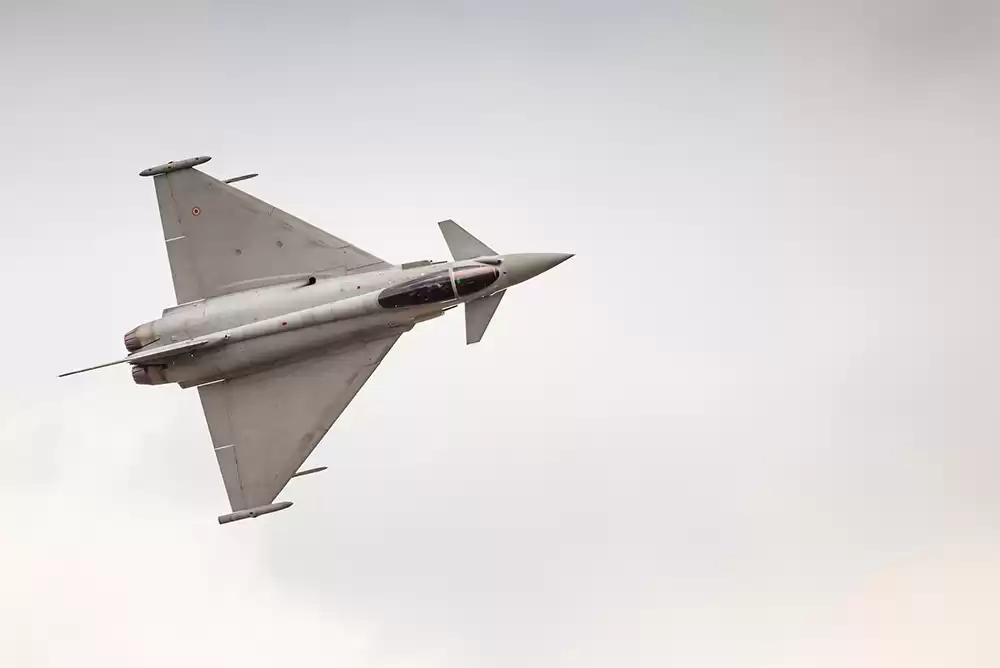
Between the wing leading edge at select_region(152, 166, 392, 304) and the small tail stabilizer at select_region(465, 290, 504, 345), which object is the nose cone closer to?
the small tail stabilizer at select_region(465, 290, 504, 345)

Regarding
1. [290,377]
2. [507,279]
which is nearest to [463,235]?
[507,279]

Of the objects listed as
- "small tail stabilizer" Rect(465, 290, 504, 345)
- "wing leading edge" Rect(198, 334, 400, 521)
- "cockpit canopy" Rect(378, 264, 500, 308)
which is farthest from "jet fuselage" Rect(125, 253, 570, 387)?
"wing leading edge" Rect(198, 334, 400, 521)

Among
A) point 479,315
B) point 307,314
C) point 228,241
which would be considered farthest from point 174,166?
point 479,315

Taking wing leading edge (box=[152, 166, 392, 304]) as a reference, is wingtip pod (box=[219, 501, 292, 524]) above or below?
below

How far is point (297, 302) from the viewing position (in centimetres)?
3959

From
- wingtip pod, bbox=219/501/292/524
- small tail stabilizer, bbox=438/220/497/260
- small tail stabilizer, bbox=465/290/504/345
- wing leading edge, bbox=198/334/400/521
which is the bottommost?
wingtip pod, bbox=219/501/292/524

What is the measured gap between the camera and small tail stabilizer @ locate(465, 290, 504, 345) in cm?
3938

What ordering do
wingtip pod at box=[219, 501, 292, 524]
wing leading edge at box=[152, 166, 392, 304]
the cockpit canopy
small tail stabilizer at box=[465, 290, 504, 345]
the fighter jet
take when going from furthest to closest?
wing leading edge at box=[152, 166, 392, 304] < wingtip pod at box=[219, 501, 292, 524] < small tail stabilizer at box=[465, 290, 504, 345] < the fighter jet < the cockpit canopy

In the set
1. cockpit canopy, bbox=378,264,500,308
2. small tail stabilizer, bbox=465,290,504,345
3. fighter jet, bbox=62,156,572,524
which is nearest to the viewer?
cockpit canopy, bbox=378,264,500,308

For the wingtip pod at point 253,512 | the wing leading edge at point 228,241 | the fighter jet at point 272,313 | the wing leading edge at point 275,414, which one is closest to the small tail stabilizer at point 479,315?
the fighter jet at point 272,313

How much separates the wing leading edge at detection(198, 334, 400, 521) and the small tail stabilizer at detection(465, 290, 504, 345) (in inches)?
111

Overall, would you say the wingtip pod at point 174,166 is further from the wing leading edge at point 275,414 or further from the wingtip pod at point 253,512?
the wingtip pod at point 253,512

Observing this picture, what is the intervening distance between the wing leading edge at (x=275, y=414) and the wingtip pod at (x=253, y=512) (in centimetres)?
22

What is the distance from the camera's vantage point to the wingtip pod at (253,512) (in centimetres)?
4019
